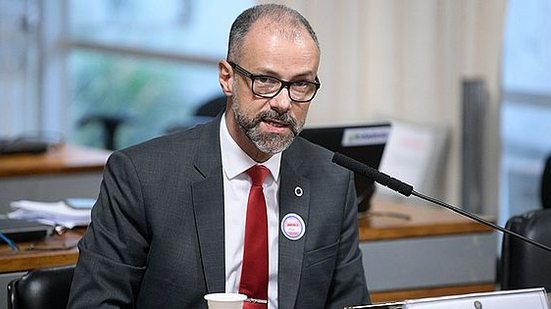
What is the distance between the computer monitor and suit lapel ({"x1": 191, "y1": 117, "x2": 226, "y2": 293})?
0.74 metres

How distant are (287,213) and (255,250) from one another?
0.11 m

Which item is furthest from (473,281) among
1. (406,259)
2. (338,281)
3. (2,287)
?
(2,287)

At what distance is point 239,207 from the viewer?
246cm

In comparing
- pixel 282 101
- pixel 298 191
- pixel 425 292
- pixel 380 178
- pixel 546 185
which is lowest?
pixel 425 292

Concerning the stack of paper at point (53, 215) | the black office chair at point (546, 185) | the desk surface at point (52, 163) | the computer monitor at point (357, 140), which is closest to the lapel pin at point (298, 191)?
the computer monitor at point (357, 140)

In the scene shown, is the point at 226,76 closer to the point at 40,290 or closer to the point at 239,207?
the point at 239,207

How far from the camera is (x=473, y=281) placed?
11.6ft

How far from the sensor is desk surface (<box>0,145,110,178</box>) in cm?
443

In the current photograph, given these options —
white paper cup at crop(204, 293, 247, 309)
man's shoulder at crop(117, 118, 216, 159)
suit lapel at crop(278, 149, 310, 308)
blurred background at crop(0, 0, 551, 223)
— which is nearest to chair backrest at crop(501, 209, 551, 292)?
suit lapel at crop(278, 149, 310, 308)

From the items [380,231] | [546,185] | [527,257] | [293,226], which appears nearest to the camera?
[293,226]

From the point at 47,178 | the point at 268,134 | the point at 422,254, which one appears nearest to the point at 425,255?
the point at 422,254

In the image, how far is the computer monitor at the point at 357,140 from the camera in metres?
3.27

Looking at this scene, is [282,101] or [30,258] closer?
[282,101]

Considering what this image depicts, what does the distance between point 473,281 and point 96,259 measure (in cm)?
156
